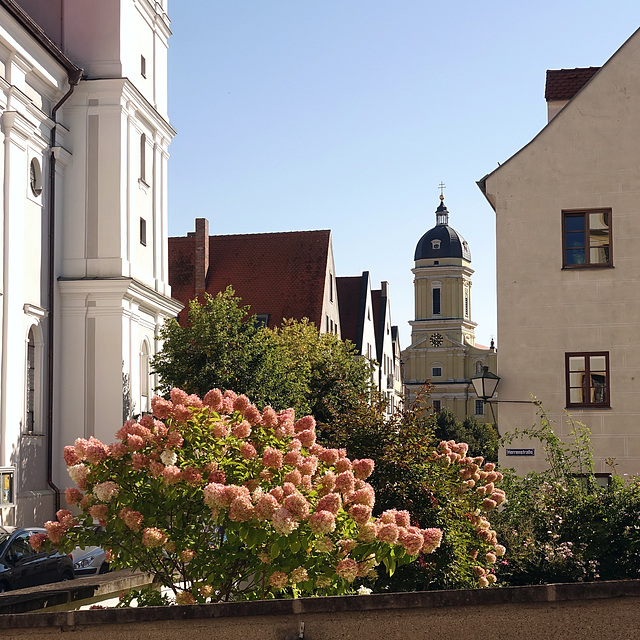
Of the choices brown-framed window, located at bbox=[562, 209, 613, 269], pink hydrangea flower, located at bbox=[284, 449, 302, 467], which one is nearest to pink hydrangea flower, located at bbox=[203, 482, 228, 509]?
pink hydrangea flower, located at bbox=[284, 449, 302, 467]

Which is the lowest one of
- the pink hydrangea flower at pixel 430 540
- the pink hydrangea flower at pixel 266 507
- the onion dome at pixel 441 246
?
the pink hydrangea flower at pixel 430 540

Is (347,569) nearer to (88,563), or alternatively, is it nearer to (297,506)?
(297,506)

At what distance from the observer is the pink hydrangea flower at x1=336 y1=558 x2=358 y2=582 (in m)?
7.41

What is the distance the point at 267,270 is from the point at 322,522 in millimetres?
50259

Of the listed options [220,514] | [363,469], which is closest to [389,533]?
[363,469]

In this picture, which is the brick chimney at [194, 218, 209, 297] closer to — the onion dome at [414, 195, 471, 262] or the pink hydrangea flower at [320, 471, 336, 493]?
the pink hydrangea flower at [320, 471, 336, 493]

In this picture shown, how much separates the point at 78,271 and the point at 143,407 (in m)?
4.99

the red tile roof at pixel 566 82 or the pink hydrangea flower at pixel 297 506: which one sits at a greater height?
the red tile roof at pixel 566 82

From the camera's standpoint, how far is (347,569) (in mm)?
7422

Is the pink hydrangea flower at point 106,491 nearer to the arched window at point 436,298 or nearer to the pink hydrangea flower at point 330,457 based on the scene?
the pink hydrangea flower at point 330,457

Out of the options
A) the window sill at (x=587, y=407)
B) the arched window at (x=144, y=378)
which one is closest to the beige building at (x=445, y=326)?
the arched window at (x=144, y=378)

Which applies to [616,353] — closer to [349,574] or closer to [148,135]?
[349,574]

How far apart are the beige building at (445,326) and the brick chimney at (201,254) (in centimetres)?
8726

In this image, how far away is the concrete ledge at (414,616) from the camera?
6676mm
